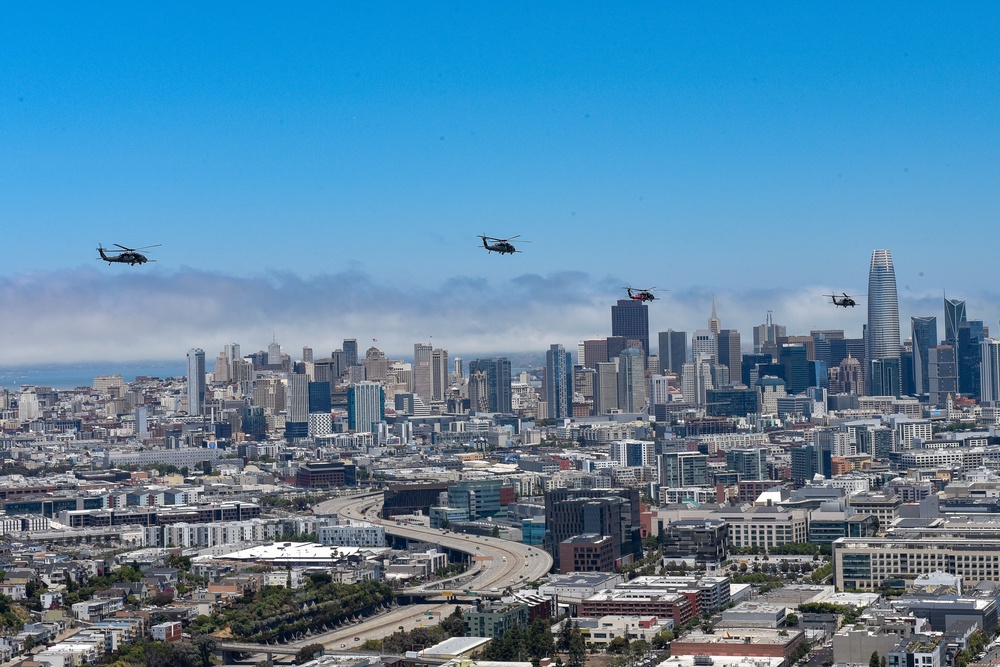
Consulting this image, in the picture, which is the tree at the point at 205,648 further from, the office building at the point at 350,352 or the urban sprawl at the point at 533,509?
the office building at the point at 350,352

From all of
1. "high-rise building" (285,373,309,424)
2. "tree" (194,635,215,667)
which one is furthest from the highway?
"high-rise building" (285,373,309,424)

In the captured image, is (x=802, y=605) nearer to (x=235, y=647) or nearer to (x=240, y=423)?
(x=235, y=647)

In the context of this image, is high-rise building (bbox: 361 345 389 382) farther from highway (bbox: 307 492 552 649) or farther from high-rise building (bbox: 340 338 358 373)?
highway (bbox: 307 492 552 649)

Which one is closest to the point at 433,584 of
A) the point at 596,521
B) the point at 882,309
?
the point at 596,521

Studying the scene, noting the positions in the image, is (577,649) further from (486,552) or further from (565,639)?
(486,552)

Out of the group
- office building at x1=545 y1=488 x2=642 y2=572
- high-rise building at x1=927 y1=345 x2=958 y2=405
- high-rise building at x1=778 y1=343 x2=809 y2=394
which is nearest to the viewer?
office building at x1=545 y1=488 x2=642 y2=572

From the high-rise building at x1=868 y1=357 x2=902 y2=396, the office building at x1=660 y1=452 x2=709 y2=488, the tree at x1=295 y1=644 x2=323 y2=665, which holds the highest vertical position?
the high-rise building at x1=868 y1=357 x2=902 y2=396

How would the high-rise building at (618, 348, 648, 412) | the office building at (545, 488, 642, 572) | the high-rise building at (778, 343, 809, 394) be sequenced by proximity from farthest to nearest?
1. the high-rise building at (778, 343, 809, 394)
2. the high-rise building at (618, 348, 648, 412)
3. the office building at (545, 488, 642, 572)
